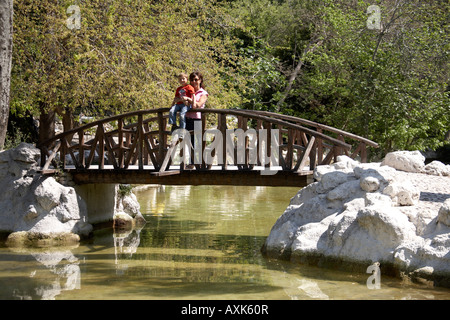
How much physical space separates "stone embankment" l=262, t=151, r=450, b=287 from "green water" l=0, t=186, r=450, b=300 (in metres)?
0.26

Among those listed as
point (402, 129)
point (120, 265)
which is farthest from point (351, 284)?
point (402, 129)

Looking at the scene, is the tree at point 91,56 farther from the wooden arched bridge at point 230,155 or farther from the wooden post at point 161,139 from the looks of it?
the wooden post at point 161,139

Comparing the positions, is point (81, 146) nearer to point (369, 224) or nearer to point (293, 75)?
point (369, 224)

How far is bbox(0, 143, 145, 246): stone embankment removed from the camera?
1360 centimetres

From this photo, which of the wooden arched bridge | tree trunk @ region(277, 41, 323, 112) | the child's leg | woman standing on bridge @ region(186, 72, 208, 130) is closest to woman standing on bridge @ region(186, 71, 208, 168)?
woman standing on bridge @ region(186, 72, 208, 130)

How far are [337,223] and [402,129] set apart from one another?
13.2 metres

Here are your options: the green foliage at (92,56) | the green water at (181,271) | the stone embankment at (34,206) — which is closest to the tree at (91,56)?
the green foliage at (92,56)

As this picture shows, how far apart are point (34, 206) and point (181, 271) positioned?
4.49 meters

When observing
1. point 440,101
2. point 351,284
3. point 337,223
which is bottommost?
point 351,284

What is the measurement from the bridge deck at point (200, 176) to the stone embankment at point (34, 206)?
19.6 inches

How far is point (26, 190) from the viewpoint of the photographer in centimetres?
1412

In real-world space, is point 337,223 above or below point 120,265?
above

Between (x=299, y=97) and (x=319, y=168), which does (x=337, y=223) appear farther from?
(x=299, y=97)

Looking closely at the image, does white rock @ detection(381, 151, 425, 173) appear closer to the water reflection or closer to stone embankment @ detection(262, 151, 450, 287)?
stone embankment @ detection(262, 151, 450, 287)
